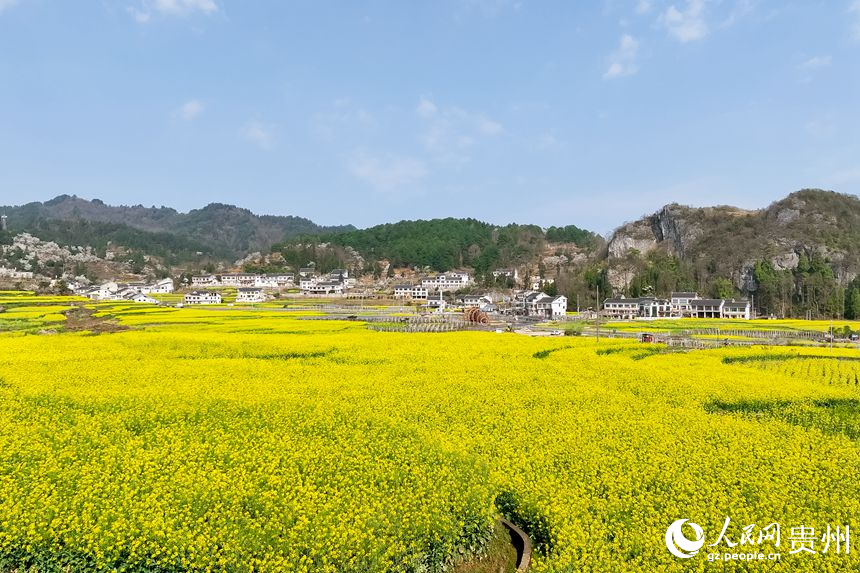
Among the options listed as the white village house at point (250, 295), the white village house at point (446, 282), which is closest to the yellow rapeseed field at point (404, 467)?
the white village house at point (250, 295)

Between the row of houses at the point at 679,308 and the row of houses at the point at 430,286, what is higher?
the row of houses at the point at 430,286

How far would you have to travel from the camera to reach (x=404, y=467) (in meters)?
12.1

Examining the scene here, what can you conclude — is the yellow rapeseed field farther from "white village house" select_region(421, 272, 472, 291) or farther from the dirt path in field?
"white village house" select_region(421, 272, 472, 291)

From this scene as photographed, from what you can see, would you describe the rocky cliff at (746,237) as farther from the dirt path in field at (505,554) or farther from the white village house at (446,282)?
the dirt path in field at (505,554)

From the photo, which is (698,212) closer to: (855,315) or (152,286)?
(855,315)

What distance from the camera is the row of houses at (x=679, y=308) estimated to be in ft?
309

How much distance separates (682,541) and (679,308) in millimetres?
99452

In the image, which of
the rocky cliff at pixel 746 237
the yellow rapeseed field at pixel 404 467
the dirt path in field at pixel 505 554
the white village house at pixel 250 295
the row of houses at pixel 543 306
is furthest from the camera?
the rocky cliff at pixel 746 237

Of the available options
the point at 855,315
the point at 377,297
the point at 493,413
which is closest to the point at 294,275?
the point at 377,297

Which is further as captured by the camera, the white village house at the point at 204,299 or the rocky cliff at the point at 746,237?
the rocky cliff at the point at 746,237

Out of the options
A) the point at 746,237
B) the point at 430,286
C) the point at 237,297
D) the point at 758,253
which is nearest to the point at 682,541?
the point at 237,297

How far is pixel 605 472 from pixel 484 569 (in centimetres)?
381

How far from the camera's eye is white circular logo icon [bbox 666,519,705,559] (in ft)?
30.3

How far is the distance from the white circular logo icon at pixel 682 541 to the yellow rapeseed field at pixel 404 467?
0.72ft
